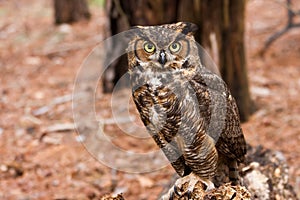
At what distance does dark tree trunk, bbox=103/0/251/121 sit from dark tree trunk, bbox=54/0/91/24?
13.4 ft

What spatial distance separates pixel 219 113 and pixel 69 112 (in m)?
3.61

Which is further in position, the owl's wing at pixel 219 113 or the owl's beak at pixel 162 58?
the owl's wing at pixel 219 113

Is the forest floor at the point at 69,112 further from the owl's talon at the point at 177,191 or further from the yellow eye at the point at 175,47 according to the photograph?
the yellow eye at the point at 175,47

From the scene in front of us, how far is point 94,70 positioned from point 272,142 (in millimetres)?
2979

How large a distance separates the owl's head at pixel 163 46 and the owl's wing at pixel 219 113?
5.8 inches

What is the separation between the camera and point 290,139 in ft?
16.4

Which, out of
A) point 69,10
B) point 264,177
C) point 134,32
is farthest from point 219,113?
point 69,10

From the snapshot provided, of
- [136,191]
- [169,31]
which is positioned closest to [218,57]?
[136,191]

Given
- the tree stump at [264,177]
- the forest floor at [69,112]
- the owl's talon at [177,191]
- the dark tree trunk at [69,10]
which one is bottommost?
the forest floor at [69,112]

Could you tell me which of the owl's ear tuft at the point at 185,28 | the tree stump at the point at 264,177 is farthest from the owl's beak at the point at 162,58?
the tree stump at the point at 264,177

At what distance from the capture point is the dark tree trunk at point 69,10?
9.18 metres

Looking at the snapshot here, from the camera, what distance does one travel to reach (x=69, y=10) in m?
9.22

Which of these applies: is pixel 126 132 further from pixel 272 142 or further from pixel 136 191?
pixel 272 142

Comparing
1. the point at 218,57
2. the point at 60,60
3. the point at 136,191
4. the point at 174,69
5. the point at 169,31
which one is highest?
the point at 169,31
